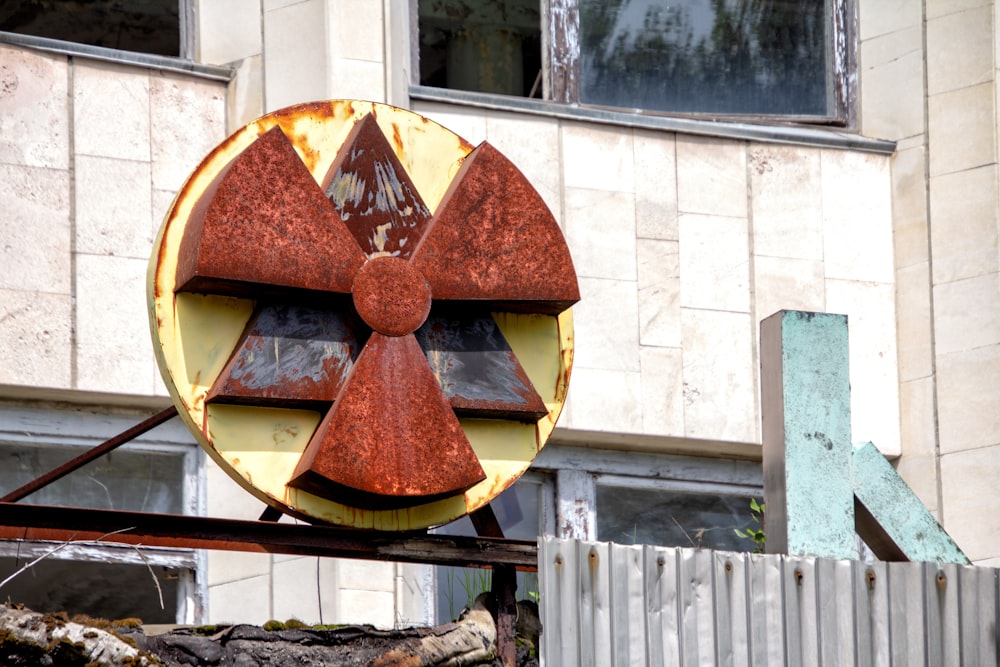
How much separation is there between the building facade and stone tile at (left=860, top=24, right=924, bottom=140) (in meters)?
0.02

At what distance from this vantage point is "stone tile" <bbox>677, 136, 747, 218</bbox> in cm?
1220

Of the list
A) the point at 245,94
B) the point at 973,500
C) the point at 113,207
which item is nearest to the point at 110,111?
the point at 113,207

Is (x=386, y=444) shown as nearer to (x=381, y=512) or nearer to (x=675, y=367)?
(x=381, y=512)

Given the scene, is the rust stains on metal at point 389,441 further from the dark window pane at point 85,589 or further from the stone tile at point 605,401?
the stone tile at point 605,401

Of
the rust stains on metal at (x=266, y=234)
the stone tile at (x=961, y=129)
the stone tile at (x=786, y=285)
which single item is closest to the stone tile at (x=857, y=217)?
the stone tile at (x=786, y=285)

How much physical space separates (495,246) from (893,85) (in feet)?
17.5

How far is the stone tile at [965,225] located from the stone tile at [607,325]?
6.77 feet

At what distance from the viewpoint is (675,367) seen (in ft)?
39.0

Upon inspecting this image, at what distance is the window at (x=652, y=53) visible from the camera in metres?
12.3

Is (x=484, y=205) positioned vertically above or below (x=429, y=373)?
above

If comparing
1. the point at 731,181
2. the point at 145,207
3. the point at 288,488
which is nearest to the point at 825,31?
the point at 731,181

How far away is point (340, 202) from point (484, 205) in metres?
0.62

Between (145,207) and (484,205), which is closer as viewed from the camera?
(484,205)

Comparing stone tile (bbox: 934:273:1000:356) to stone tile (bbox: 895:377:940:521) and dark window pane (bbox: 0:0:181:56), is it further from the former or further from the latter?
dark window pane (bbox: 0:0:181:56)
